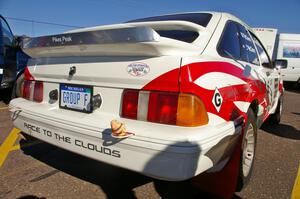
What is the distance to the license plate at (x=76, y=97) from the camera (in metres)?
2.38

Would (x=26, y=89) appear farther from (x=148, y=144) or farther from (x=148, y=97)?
(x=148, y=144)

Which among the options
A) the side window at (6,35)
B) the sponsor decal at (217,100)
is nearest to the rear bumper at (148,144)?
the sponsor decal at (217,100)

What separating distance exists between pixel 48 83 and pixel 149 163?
138cm

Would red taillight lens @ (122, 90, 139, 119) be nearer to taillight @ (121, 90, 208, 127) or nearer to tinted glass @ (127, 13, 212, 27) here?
taillight @ (121, 90, 208, 127)

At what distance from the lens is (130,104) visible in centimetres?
214

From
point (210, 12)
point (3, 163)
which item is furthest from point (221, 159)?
point (3, 163)

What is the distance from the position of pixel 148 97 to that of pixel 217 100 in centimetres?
49

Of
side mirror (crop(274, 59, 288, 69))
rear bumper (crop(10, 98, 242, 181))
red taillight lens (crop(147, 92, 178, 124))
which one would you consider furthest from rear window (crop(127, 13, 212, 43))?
side mirror (crop(274, 59, 288, 69))

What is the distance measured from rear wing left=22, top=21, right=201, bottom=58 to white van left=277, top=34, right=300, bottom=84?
44.1 feet

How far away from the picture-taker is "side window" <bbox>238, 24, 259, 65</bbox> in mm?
3107

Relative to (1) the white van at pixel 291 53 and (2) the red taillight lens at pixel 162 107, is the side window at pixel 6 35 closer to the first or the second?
(2) the red taillight lens at pixel 162 107

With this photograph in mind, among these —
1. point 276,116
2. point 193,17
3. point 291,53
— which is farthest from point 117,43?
point 291,53

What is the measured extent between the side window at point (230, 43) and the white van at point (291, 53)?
12.6m

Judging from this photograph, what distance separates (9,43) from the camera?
6.89m
